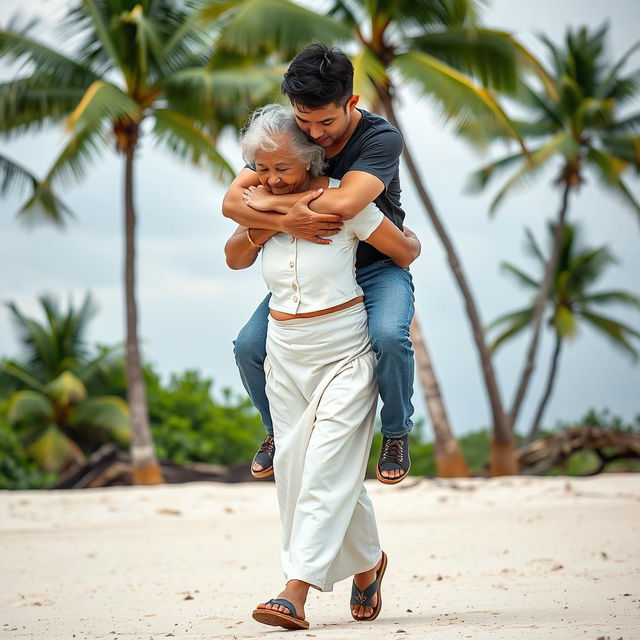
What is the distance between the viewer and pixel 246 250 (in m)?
4.39

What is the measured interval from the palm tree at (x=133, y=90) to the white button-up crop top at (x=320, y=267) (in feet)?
44.8

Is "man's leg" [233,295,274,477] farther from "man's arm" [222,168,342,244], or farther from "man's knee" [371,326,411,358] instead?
"man's knee" [371,326,411,358]

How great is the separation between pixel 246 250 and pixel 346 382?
761mm

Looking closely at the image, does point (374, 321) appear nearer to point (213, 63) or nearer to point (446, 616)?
point (446, 616)

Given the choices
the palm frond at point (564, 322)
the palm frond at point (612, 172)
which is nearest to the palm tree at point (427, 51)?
the palm frond at point (612, 172)

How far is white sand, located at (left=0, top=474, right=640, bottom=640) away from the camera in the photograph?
4.43 metres

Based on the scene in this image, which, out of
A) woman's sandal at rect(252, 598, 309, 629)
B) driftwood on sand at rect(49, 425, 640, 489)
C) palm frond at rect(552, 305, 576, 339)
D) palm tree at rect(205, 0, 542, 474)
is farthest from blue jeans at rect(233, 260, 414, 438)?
palm frond at rect(552, 305, 576, 339)

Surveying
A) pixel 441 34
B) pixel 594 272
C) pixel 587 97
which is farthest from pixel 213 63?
pixel 594 272

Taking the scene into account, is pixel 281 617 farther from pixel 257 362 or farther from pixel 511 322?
pixel 511 322

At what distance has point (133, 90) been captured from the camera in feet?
61.8

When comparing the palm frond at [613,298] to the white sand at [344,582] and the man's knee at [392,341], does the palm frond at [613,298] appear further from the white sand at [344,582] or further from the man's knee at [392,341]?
the man's knee at [392,341]

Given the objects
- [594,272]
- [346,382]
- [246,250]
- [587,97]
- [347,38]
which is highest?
[587,97]

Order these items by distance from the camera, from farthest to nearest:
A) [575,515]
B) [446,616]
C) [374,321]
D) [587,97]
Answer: [587,97] → [575,515] → [446,616] → [374,321]

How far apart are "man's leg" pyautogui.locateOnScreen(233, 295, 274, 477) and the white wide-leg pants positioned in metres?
0.07
